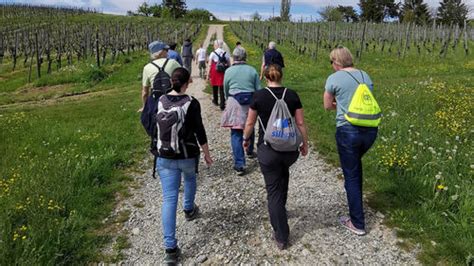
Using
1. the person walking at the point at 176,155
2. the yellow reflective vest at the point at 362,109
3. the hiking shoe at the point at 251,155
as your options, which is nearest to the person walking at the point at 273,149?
the yellow reflective vest at the point at 362,109

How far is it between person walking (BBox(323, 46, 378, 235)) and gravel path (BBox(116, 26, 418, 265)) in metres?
0.55

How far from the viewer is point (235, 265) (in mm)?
3945

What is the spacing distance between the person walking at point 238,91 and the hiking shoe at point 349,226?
2.10 meters

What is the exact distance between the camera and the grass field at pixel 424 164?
428 cm

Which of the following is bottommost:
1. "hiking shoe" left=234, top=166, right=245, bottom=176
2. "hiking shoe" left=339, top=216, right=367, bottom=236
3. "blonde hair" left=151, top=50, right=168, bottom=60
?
"hiking shoe" left=339, top=216, right=367, bottom=236

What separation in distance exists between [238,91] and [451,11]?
6919 centimetres

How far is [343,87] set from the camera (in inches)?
159

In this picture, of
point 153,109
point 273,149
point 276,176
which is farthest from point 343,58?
point 153,109

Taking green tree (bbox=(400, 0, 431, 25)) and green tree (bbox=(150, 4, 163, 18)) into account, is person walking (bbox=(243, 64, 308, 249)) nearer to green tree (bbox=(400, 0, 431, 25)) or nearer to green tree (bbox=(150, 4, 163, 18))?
green tree (bbox=(400, 0, 431, 25))

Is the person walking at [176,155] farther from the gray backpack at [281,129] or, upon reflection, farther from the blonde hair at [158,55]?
the blonde hair at [158,55]

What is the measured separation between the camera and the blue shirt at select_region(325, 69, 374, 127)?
4008 millimetres

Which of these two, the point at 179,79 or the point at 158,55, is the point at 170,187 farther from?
the point at 158,55

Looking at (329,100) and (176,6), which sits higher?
(176,6)

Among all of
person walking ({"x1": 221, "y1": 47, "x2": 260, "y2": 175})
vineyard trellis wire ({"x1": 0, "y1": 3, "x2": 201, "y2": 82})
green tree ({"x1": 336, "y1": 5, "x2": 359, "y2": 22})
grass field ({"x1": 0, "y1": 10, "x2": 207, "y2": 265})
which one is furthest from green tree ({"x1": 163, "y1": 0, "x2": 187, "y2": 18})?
person walking ({"x1": 221, "y1": 47, "x2": 260, "y2": 175})
